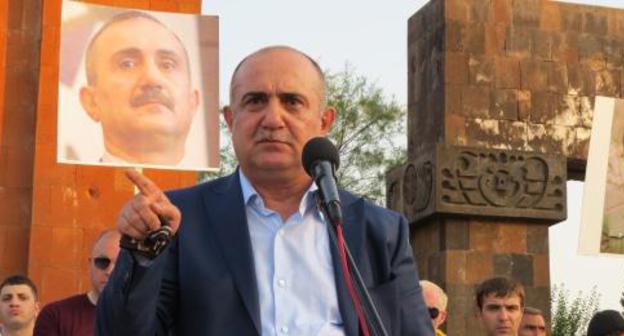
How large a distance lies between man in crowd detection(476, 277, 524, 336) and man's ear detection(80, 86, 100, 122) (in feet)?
12.7

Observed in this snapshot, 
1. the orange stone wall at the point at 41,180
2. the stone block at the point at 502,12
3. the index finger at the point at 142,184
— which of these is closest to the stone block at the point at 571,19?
the stone block at the point at 502,12

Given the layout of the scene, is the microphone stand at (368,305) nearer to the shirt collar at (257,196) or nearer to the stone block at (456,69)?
the shirt collar at (257,196)

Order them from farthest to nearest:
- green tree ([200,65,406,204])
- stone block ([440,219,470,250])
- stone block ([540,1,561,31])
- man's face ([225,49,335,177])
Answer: green tree ([200,65,406,204]) < stone block ([540,1,561,31]) < stone block ([440,219,470,250]) < man's face ([225,49,335,177])

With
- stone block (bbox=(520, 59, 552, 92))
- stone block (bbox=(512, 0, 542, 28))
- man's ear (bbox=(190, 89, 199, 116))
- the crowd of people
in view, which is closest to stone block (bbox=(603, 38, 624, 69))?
stone block (bbox=(520, 59, 552, 92))

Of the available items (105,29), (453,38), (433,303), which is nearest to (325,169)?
(433,303)

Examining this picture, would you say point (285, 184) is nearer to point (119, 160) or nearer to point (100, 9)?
point (119, 160)

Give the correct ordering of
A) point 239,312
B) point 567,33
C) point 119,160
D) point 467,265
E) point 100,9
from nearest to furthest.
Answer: point 239,312 → point 119,160 → point 100,9 → point 467,265 → point 567,33

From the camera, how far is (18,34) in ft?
44.8

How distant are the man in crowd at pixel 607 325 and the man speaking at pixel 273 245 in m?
4.21

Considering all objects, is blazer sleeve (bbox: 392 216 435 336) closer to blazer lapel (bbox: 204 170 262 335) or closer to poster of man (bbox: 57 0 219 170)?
blazer lapel (bbox: 204 170 262 335)

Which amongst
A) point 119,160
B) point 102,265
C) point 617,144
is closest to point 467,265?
point 617,144

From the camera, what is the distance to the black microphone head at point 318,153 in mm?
2934

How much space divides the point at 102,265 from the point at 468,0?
785cm

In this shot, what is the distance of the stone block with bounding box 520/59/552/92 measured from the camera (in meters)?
13.6
